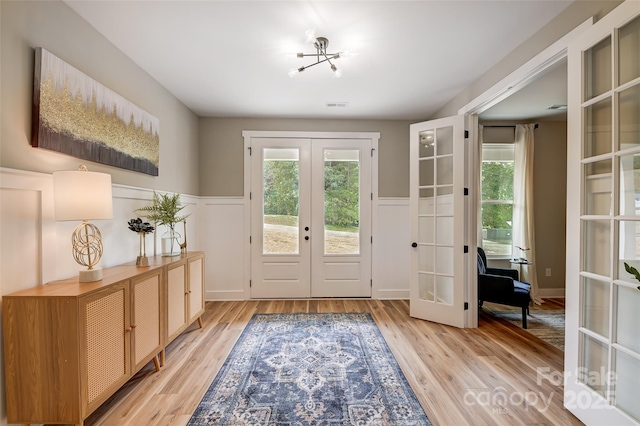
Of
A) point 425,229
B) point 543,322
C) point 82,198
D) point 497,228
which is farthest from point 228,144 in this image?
point 543,322

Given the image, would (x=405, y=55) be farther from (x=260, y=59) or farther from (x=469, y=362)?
(x=469, y=362)

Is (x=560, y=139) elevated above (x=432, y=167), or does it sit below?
above

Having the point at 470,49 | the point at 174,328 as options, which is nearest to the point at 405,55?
the point at 470,49

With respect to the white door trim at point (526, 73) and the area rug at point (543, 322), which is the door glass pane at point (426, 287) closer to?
the area rug at point (543, 322)

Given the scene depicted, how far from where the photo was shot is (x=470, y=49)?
2.49m

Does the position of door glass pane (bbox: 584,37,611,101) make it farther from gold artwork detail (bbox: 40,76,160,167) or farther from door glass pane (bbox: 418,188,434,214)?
gold artwork detail (bbox: 40,76,160,167)

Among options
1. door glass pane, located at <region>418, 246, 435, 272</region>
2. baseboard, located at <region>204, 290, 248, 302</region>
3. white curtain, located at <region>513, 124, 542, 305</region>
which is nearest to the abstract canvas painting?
baseboard, located at <region>204, 290, 248, 302</region>

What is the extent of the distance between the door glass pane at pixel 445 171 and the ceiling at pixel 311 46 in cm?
83

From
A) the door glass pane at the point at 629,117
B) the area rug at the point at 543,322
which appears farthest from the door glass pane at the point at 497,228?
the door glass pane at the point at 629,117

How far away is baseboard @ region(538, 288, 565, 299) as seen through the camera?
443 centimetres

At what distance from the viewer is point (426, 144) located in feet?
11.4

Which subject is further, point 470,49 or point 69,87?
point 470,49

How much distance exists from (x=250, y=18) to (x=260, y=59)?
1.84ft

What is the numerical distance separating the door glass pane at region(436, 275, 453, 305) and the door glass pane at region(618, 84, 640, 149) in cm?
207
